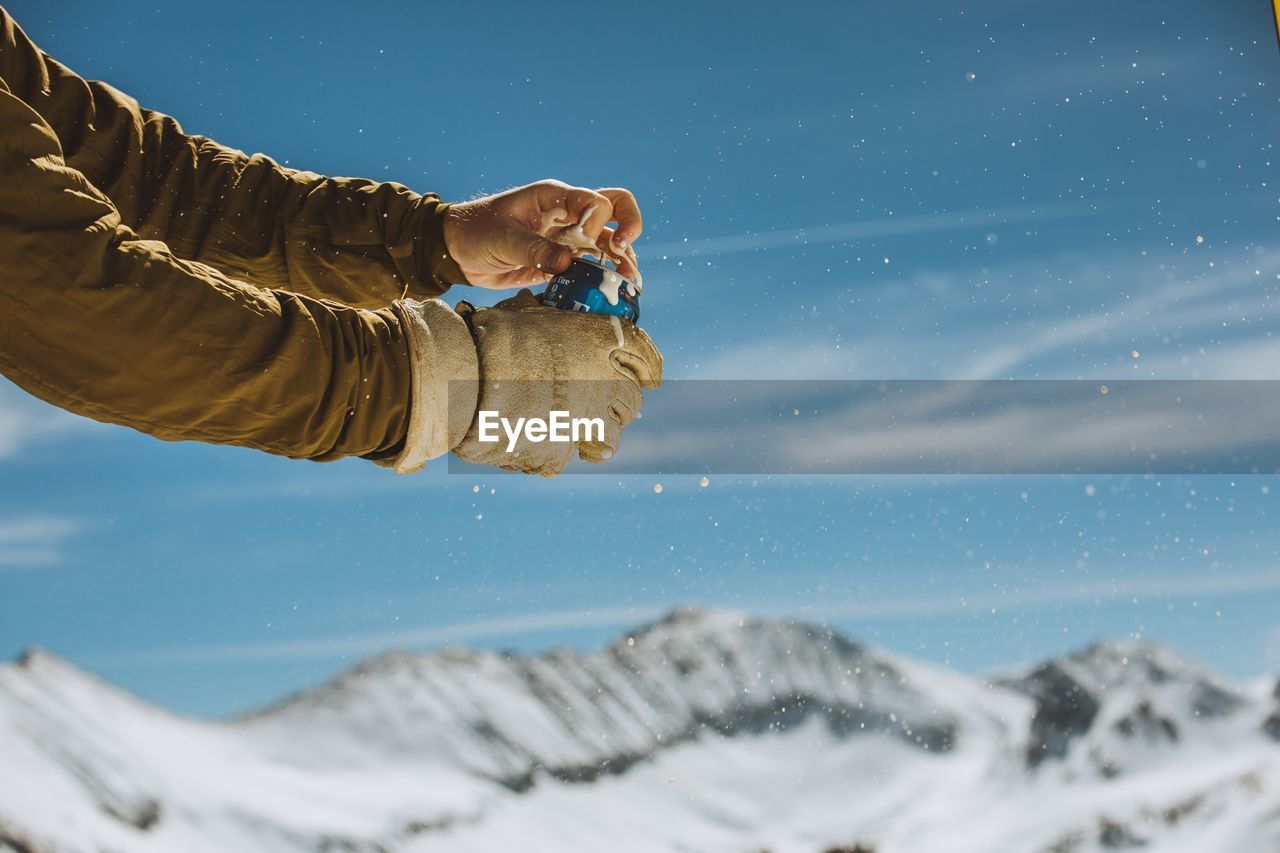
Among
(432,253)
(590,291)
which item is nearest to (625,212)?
(432,253)

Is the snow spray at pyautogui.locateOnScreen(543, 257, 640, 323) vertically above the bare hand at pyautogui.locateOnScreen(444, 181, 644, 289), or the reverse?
the bare hand at pyautogui.locateOnScreen(444, 181, 644, 289)

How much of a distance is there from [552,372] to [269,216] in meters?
1.02

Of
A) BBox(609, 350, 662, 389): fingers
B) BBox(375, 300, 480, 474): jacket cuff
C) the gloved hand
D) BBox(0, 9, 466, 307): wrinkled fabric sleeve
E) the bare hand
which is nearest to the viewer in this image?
BBox(375, 300, 480, 474): jacket cuff

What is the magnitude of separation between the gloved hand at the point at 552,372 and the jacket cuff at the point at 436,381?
3 centimetres

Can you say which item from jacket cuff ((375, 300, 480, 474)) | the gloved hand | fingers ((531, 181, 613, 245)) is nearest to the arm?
jacket cuff ((375, 300, 480, 474))

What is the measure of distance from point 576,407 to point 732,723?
109 feet

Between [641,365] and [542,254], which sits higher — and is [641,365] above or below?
below

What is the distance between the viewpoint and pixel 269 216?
7.29 feet

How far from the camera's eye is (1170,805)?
30.6 meters

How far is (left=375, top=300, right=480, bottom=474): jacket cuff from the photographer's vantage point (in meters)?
1.40

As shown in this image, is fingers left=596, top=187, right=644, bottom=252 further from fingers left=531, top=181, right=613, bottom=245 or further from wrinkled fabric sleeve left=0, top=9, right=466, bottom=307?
wrinkled fabric sleeve left=0, top=9, right=466, bottom=307

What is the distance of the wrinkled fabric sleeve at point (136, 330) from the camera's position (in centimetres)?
112

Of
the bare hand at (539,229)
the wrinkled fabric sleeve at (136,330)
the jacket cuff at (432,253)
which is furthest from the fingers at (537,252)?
the wrinkled fabric sleeve at (136,330)

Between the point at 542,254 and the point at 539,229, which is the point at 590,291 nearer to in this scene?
the point at 542,254
